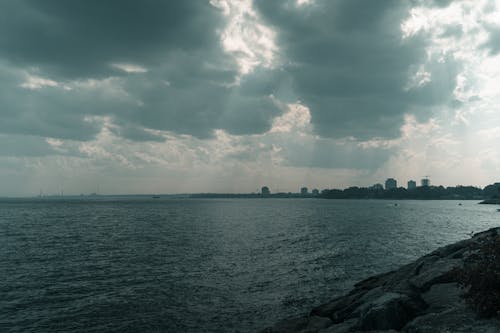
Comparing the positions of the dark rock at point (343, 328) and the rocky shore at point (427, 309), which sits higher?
the rocky shore at point (427, 309)

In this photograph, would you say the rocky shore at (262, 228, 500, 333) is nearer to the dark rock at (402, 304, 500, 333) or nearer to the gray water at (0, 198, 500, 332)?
the dark rock at (402, 304, 500, 333)

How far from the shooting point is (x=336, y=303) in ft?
77.4

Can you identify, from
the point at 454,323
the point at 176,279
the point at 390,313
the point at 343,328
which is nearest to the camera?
the point at 454,323

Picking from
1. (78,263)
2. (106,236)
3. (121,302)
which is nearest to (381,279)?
(121,302)

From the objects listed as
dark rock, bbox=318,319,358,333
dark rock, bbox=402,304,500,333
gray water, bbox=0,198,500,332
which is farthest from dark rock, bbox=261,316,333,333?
dark rock, bbox=402,304,500,333

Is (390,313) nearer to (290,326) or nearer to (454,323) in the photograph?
(454,323)

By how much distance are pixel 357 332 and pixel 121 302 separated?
19545mm

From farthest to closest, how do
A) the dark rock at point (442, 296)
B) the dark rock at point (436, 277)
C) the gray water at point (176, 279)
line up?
the gray water at point (176, 279), the dark rock at point (436, 277), the dark rock at point (442, 296)

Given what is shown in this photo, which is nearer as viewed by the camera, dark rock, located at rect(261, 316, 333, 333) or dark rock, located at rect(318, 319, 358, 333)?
dark rock, located at rect(318, 319, 358, 333)

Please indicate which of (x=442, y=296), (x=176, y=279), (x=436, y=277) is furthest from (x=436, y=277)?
(x=176, y=279)

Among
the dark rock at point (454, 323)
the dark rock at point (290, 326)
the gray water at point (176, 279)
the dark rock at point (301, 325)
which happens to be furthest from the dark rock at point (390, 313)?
the gray water at point (176, 279)

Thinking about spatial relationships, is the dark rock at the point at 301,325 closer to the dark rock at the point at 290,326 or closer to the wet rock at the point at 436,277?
the dark rock at the point at 290,326

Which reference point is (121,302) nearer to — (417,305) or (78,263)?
(78,263)

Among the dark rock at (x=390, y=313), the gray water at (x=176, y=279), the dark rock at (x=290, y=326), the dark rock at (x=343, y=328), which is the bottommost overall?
the gray water at (x=176, y=279)
